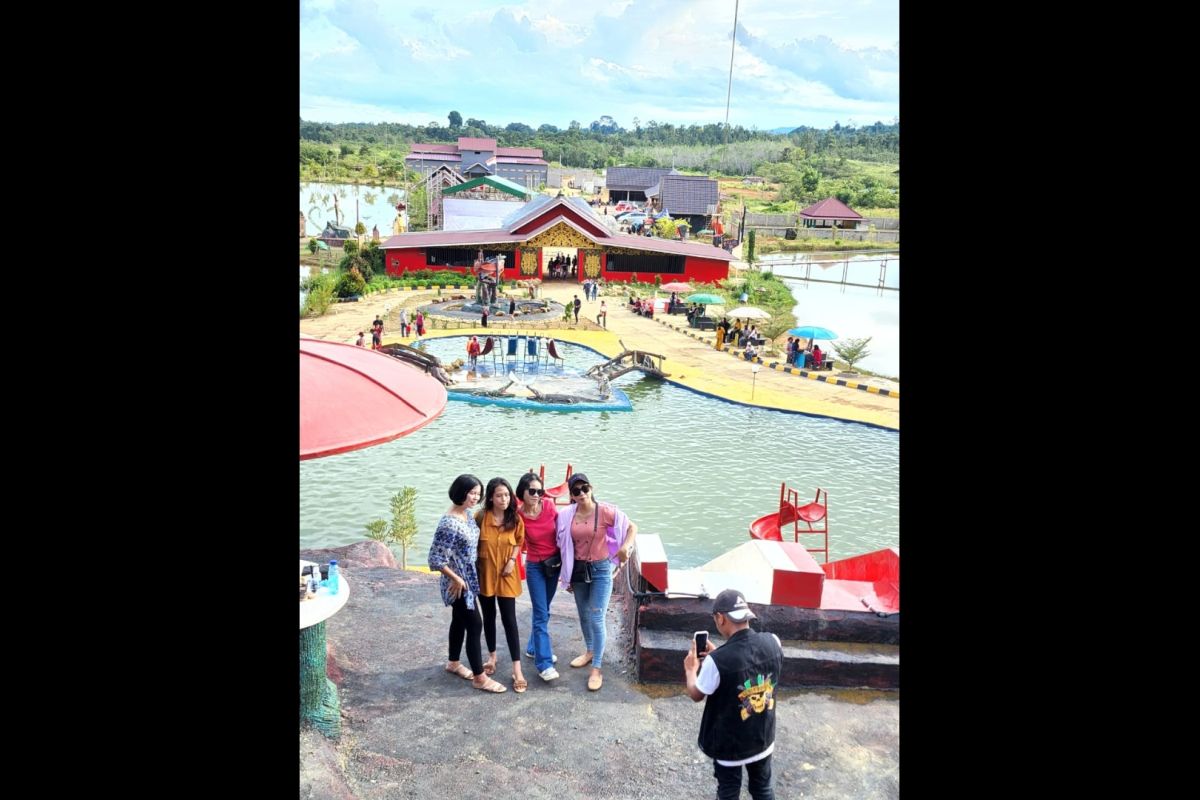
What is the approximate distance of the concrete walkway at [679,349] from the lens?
14202mm

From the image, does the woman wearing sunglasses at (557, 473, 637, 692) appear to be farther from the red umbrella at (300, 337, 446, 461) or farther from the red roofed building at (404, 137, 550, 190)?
the red roofed building at (404, 137, 550, 190)

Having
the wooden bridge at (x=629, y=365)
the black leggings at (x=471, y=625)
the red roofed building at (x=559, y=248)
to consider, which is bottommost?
the black leggings at (x=471, y=625)

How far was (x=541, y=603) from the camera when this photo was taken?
13.9 ft

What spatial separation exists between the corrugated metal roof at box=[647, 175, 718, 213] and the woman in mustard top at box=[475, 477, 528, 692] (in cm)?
3257

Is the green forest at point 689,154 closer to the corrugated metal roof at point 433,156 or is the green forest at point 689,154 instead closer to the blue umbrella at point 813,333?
the corrugated metal roof at point 433,156

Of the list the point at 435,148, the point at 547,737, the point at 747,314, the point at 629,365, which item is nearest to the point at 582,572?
the point at 547,737

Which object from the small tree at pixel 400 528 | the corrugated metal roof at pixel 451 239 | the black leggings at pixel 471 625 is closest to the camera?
the black leggings at pixel 471 625

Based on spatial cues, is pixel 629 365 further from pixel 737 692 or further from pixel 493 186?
pixel 493 186

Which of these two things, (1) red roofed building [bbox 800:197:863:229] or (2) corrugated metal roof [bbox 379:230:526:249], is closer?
(2) corrugated metal roof [bbox 379:230:526:249]

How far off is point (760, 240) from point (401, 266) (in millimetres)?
16315

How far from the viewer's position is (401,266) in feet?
78.9

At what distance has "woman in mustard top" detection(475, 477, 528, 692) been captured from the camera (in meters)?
3.97

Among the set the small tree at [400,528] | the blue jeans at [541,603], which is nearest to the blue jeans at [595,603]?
the blue jeans at [541,603]

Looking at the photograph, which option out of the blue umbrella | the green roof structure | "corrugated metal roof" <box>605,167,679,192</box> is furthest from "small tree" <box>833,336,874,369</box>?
"corrugated metal roof" <box>605,167,679,192</box>
